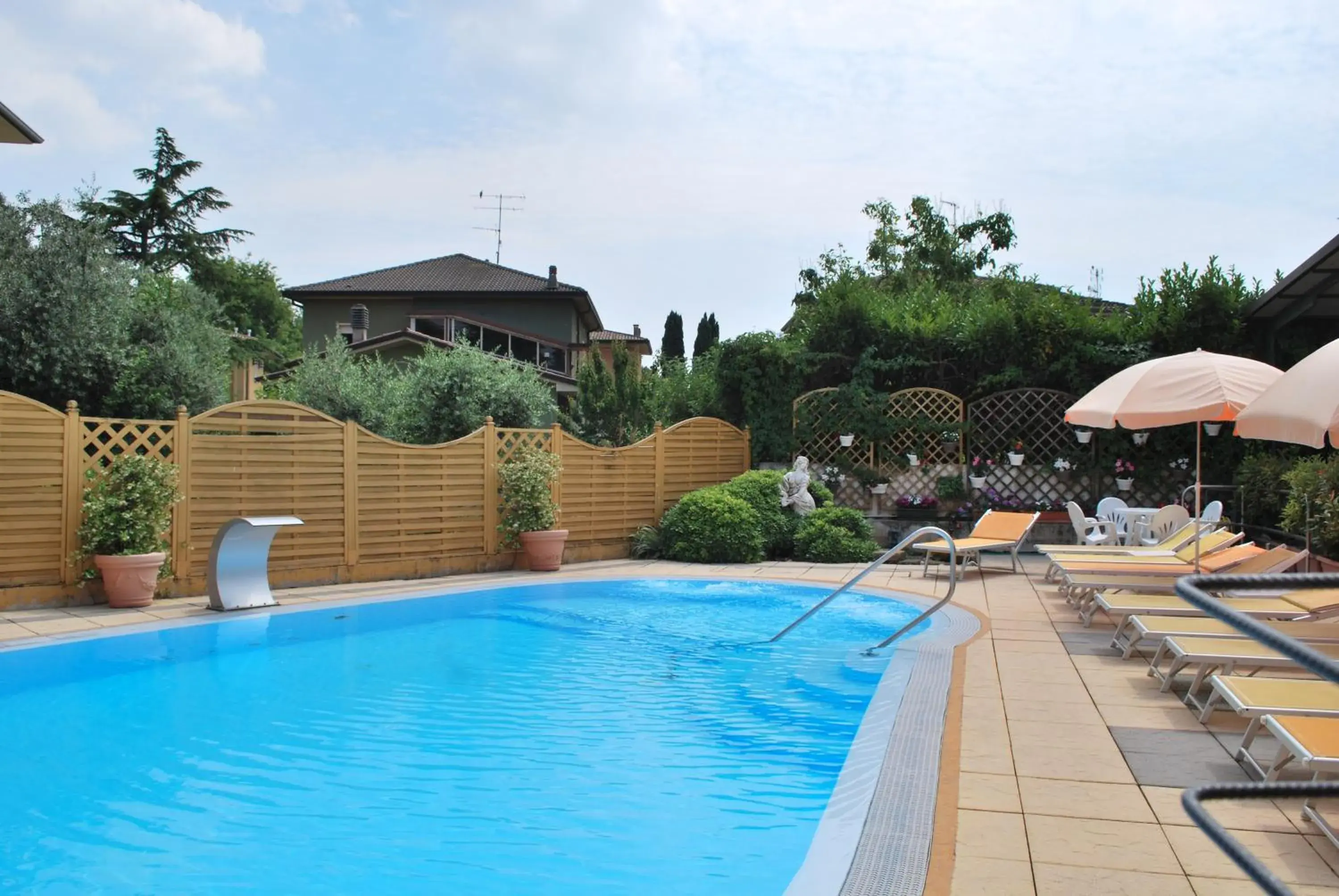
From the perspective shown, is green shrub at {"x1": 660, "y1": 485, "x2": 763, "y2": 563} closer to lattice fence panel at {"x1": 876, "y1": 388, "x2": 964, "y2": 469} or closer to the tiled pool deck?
lattice fence panel at {"x1": 876, "y1": 388, "x2": 964, "y2": 469}

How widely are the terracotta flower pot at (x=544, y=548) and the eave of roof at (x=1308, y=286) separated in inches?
345

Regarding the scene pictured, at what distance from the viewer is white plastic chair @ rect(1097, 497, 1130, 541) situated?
504 inches

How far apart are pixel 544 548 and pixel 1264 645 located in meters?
10.8

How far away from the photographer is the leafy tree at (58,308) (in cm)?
1466

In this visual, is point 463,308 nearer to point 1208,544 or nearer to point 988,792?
point 1208,544

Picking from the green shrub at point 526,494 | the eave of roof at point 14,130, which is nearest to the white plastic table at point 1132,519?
the green shrub at point 526,494

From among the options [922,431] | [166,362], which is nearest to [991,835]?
[922,431]

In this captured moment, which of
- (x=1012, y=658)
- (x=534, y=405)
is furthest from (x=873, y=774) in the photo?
(x=534, y=405)

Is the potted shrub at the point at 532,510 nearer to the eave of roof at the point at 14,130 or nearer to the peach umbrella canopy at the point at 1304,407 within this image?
the eave of roof at the point at 14,130

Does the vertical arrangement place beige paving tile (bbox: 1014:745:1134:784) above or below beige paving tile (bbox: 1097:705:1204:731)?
below

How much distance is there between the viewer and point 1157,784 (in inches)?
161

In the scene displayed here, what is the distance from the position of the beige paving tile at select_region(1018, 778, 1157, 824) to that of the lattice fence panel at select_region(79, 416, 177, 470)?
844 cm

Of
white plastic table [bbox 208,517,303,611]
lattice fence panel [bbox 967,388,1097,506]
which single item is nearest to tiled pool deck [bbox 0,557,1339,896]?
white plastic table [bbox 208,517,303,611]

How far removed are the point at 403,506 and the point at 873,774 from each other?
806 cm
